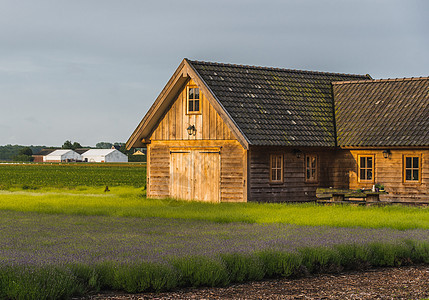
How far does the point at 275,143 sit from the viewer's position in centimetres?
2842

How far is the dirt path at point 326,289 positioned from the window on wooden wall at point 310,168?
1658 centimetres

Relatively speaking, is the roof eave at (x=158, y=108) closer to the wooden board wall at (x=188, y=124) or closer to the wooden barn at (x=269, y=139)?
the wooden barn at (x=269, y=139)

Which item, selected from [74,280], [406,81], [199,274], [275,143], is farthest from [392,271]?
[406,81]

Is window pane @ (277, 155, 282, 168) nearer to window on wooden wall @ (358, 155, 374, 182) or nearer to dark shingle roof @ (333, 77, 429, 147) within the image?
dark shingle roof @ (333, 77, 429, 147)

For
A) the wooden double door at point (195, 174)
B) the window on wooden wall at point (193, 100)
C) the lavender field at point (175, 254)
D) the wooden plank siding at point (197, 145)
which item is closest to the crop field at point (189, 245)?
the lavender field at point (175, 254)

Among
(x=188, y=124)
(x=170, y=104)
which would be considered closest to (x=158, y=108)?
(x=170, y=104)

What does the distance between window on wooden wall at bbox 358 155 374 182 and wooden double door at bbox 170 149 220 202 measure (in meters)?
6.86

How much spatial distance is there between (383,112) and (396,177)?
369cm

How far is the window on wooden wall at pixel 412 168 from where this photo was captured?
1156 inches

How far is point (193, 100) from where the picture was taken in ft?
99.4

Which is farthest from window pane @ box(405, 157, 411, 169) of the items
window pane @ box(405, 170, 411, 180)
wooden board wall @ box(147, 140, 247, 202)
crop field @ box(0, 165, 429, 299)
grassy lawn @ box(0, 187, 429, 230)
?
wooden board wall @ box(147, 140, 247, 202)

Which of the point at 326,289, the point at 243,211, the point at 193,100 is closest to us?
the point at 326,289

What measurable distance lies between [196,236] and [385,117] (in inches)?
650

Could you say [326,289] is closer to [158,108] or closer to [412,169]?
[412,169]
